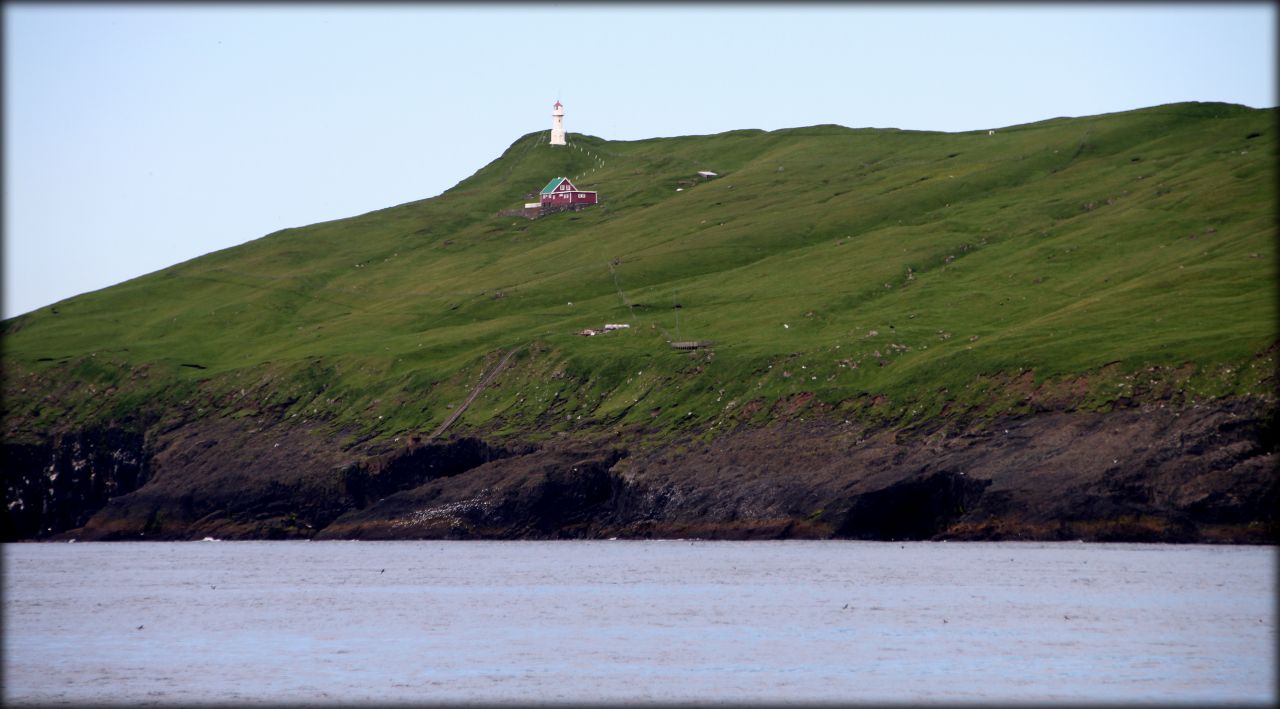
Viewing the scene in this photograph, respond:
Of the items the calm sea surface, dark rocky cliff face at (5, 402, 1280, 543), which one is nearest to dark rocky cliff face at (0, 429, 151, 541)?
dark rocky cliff face at (5, 402, 1280, 543)

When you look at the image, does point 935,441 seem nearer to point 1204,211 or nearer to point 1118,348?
point 1118,348

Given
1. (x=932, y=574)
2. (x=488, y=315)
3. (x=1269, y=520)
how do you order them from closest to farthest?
1. (x=932, y=574)
2. (x=1269, y=520)
3. (x=488, y=315)

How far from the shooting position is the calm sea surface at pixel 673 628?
4734 cm

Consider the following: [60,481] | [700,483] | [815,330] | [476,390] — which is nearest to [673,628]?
[700,483]

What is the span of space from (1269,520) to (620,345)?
7133 cm

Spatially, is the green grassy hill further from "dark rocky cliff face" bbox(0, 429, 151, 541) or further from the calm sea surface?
the calm sea surface

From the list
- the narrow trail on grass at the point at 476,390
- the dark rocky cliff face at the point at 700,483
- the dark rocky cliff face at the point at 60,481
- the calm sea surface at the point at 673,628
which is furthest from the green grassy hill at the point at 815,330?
the calm sea surface at the point at 673,628

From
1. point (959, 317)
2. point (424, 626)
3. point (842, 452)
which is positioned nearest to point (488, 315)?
point (959, 317)

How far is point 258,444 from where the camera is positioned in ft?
473

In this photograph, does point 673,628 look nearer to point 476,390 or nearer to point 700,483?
point 700,483

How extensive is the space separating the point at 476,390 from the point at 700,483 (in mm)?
37735

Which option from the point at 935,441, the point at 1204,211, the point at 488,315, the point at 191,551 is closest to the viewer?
the point at 935,441

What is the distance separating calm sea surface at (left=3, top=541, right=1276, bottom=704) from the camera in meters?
47.3

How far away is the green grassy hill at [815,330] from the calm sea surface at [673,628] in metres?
23.6
